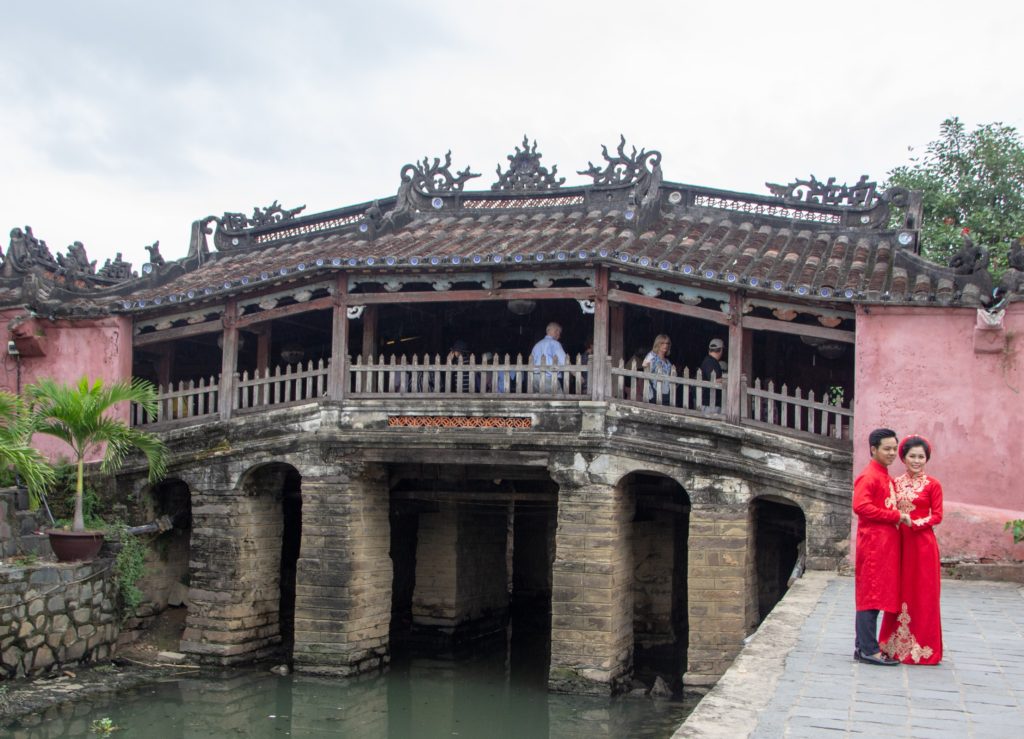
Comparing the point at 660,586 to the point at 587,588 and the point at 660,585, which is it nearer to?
the point at 660,585

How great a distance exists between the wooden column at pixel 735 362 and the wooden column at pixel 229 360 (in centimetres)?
657

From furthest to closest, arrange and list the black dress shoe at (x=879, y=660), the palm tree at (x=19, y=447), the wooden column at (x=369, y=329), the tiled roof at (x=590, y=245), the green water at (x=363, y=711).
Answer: the wooden column at (x=369, y=329)
the tiled roof at (x=590, y=245)
the palm tree at (x=19, y=447)
the green water at (x=363, y=711)
the black dress shoe at (x=879, y=660)

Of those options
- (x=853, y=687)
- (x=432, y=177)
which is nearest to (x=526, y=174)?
(x=432, y=177)

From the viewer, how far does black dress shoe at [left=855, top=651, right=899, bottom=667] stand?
22.5ft

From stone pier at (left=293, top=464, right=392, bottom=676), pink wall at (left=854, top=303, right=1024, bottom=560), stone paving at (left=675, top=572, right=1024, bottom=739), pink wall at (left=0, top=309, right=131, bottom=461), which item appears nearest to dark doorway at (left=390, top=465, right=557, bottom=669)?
stone pier at (left=293, top=464, right=392, bottom=676)

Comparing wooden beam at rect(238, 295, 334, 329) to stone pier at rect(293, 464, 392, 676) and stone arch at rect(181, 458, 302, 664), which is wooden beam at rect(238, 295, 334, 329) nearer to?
stone arch at rect(181, 458, 302, 664)

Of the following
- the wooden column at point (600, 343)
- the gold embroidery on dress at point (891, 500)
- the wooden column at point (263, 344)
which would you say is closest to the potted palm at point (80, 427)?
the wooden column at point (263, 344)

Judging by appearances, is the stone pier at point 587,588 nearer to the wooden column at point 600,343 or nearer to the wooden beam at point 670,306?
the wooden column at point 600,343

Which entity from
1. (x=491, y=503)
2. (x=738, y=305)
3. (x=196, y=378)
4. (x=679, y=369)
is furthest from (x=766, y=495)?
(x=196, y=378)

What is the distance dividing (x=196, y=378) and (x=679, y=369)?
26.7ft

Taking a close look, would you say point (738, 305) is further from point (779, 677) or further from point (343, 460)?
point (779, 677)

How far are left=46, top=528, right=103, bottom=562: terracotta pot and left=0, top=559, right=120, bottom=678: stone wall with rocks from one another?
146 mm

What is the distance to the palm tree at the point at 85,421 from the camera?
13.1 meters

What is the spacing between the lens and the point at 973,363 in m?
11.3
